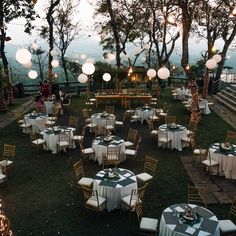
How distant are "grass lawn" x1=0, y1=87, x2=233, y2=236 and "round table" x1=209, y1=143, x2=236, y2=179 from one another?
1.30 meters

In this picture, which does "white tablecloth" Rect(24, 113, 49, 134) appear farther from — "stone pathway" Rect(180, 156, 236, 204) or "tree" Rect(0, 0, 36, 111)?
"stone pathway" Rect(180, 156, 236, 204)

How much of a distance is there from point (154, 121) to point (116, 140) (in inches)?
232

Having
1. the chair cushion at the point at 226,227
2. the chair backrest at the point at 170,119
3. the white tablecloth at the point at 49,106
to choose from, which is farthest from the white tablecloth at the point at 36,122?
the chair cushion at the point at 226,227

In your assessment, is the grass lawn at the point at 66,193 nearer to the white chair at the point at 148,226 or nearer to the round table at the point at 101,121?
the white chair at the point at 148,226

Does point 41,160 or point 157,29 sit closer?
point 41,160

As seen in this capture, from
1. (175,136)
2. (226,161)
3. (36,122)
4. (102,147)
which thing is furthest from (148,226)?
(36,122)

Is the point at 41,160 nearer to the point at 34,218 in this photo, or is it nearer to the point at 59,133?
the point at 59,133

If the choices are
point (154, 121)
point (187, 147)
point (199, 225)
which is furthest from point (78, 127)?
point (199, 225)

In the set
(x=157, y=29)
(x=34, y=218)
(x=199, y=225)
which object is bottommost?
(x=34, y=218)

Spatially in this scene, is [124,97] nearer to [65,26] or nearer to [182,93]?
[182,93]

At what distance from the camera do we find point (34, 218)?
8719 mm

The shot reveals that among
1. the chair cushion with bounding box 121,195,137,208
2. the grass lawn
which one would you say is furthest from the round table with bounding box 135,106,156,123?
the chair cushion with bounding box 121,195,137,208

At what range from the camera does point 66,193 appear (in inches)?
397

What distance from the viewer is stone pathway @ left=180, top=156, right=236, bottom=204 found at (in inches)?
381
